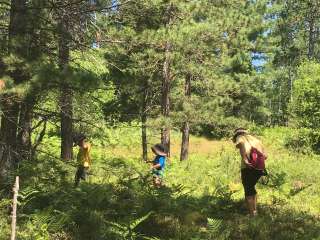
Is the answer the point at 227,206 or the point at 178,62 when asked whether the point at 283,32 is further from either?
the point at 227,206

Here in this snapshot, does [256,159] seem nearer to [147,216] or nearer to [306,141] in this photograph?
[147,216]

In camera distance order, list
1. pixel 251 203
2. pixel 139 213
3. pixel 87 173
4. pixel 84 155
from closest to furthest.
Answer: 1. pixel 139 213
2. pixel 251 203
3. pixel 87 173
4. pixel 84 155

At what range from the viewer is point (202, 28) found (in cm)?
1995

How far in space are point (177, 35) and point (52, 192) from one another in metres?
10.6

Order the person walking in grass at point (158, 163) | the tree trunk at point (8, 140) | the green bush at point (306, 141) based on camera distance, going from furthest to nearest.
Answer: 1. the green bush at point (306, 141)
2. the person walking in grass at point (158, 163)
3. the tree trunk at point (8, 140)

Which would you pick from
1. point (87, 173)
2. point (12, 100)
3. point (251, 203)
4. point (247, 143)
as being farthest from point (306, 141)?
point (12, 100)

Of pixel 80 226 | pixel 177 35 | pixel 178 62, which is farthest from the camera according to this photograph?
pixel 178 62

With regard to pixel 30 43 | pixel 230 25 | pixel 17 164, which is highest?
pixel 230 25

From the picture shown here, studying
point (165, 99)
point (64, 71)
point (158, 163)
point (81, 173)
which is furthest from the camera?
point (165, 99)

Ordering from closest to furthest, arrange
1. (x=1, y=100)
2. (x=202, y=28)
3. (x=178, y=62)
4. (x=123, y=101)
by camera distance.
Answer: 1. (x=1, y=100)
2. (x=202, y=28)
3. (x=178, y=62)
4. (x=123, y=101)

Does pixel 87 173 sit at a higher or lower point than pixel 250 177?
lower

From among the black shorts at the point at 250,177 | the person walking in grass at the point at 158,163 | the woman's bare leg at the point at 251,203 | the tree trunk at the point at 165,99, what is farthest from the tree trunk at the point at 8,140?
the tree trunk at the point at 165,99

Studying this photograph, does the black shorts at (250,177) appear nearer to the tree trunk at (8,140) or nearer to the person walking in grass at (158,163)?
the person walking in grass at (158,163)

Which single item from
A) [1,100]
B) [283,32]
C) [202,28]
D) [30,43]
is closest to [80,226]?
[1,100]
